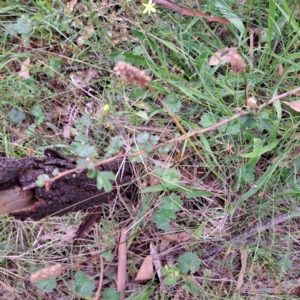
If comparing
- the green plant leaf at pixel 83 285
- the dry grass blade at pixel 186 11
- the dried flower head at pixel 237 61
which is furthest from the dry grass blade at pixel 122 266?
the dry grass blade at pixel 186 11

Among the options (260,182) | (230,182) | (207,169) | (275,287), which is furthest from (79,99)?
(275,287)

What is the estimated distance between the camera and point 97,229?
2059 mm

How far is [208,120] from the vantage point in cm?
193

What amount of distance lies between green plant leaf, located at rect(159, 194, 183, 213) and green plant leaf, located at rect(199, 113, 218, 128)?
0.43 meters

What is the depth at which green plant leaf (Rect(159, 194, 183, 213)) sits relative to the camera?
190 centimetres

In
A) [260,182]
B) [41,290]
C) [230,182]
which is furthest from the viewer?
[41,290]

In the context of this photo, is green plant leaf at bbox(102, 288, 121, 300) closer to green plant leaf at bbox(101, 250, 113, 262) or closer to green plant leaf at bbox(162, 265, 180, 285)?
green plant leaf at bbox(101, 250, 113, 262)

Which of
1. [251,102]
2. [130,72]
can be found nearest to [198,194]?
[251,102]

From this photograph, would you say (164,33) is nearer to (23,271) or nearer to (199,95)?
(199,95)

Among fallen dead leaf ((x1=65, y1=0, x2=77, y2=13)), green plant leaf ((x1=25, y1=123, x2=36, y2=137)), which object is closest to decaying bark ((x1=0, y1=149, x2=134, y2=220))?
green plant leaf ((x1=25, y1=123, x2=36, y2=137))

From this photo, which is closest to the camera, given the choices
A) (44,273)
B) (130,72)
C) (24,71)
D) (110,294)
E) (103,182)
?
(130,72)

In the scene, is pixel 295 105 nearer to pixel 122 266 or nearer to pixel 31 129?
pixel 122 266

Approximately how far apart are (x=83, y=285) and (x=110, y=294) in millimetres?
157

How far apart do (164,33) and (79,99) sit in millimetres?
678
